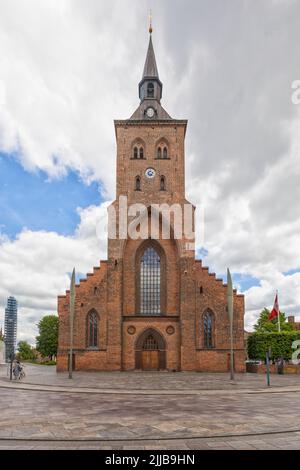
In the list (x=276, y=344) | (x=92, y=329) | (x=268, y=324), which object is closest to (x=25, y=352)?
(x=268, y=324)

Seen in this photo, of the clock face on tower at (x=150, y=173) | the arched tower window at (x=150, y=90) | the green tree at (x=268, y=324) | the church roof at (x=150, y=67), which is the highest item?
the church roof at (x=150, y=67)

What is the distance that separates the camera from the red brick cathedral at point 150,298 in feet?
123

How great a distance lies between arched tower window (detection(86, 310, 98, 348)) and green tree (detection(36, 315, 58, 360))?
123 feet

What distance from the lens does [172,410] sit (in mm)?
15602

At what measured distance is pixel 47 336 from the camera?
242ft

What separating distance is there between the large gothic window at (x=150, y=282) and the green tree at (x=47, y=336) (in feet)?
126

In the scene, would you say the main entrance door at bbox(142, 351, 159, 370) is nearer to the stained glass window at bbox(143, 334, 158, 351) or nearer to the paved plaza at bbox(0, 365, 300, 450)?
the stained glass window at bbox(143, 334, 158, 351)

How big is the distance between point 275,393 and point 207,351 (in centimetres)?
1527

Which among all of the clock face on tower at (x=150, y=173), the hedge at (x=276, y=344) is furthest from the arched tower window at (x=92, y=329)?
the hedge at (x=276, y=344)

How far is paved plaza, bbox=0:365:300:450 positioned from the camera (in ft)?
33.9

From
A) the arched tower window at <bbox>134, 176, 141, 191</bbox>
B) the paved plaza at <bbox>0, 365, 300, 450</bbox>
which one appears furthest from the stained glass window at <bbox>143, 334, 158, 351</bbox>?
the paved plaza at <bbox>0, 365, 300, 450</bbox>

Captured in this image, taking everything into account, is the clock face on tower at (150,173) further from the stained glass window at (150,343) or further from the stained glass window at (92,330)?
the stained glass window at (150,343)

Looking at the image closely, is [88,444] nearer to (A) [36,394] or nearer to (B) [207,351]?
(A) [36,394]
